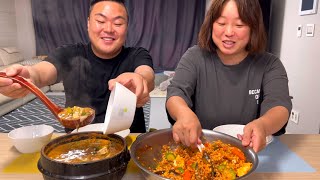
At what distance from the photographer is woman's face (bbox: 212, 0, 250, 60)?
1295 mm

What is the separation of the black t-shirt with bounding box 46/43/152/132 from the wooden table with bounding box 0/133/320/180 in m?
0.49

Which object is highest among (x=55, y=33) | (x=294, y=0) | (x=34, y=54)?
(x=294, y=0)

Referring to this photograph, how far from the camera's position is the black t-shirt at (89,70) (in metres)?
1.66

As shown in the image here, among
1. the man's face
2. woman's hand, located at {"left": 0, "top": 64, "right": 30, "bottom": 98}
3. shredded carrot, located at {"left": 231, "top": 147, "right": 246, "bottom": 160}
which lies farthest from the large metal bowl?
the man's face

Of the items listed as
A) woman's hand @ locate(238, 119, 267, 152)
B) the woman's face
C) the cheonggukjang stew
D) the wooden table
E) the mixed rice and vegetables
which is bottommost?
the wooden table

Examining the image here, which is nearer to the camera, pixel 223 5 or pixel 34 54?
pixel 223 5

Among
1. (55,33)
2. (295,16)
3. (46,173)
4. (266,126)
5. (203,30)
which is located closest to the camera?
(46,173)

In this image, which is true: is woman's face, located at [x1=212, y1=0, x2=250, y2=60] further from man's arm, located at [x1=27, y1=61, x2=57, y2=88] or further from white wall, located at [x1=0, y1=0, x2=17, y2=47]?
white wall, located at [x1=0, y1=0, x2=17, y2=47]

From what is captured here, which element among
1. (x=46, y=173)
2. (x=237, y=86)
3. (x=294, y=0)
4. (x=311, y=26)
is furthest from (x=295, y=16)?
(x=46, y=173)

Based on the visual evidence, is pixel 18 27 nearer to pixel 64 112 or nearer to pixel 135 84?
pixel 64 112

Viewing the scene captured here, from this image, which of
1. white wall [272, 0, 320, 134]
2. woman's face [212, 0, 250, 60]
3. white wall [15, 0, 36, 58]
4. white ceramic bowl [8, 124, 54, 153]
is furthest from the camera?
white wall [15, 0, 36, 58]

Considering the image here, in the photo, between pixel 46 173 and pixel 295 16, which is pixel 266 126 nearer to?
pixel 46 173

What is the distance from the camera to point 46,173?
769mm

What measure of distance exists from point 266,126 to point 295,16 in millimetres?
2786
